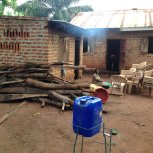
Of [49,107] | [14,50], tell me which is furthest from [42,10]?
[49,107]

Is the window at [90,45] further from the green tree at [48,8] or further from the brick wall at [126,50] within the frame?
the green tree at [48,8]

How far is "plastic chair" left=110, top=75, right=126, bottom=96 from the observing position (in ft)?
35.3

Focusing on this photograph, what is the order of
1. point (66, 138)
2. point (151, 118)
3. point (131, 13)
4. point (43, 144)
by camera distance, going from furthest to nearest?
point (131, 13), point (151, 118), point (66, 138), point (43, 144)

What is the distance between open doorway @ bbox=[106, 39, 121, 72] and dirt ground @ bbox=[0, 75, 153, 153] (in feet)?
34.4

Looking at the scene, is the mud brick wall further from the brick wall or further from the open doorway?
the open doorway

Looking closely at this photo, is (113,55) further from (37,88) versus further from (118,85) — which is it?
(37,88)

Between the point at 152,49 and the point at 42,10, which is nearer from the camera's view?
the point at 152,49

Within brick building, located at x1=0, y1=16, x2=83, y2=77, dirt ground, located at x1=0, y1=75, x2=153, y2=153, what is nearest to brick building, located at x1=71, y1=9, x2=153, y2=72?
brick building, located at x1=0, y1=16, x2=83, y2=77

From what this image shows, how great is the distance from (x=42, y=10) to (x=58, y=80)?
58.9ft

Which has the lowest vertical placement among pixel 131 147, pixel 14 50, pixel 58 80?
pixel 131 147

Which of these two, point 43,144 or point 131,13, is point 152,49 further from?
point 43,144

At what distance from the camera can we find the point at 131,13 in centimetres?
1911

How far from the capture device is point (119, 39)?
17547mm

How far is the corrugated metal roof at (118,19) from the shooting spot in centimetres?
1670
